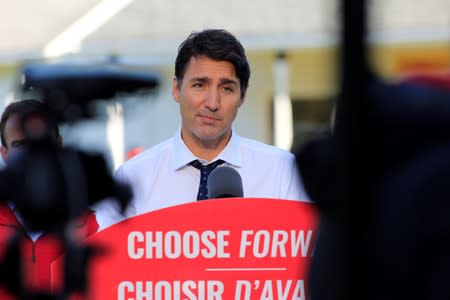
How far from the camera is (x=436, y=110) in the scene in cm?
146

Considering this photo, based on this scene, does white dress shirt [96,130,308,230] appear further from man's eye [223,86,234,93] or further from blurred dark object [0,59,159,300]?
blurred dark object [0,59,159,300]

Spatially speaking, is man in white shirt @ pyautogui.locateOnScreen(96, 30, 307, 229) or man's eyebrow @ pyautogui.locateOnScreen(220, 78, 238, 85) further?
man's eyebrow @ pyautogui.locateOnScreen(220, 78, 238, 85)

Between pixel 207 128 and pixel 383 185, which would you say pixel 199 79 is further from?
pixel 383 185

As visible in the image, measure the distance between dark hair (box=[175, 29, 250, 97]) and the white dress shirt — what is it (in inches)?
8.3

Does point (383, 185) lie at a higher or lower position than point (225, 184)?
higher

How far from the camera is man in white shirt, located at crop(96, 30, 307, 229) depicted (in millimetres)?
2801

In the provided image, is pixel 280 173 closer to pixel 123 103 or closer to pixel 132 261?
pixel 132 261

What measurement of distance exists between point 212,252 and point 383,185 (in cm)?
105

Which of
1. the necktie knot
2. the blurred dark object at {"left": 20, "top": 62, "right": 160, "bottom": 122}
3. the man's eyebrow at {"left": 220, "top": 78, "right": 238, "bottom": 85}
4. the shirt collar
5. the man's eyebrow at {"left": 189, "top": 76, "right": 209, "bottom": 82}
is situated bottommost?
the necktie knot

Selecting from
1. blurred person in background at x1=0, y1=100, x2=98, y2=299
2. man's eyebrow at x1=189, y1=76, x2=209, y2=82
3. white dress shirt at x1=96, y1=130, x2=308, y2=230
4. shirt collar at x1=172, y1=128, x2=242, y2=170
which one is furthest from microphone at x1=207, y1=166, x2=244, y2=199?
blurred person in background at x1=0, y1=100, x2=98, y2=299

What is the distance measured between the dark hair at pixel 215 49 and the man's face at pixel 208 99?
15 millimetres

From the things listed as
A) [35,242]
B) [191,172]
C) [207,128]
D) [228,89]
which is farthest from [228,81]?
[35,242]

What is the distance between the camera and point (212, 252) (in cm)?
245

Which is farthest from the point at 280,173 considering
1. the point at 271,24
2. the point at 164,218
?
the point at 271,24
